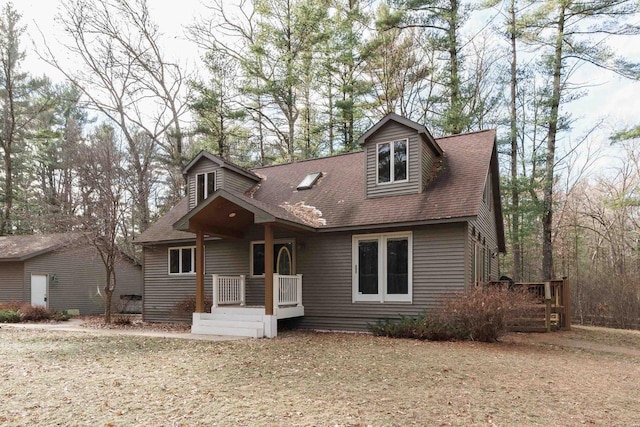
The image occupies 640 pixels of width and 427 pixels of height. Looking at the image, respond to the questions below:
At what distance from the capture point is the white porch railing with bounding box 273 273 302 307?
1153 centimetres

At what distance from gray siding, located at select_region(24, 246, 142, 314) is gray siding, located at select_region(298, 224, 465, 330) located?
36.0 feet

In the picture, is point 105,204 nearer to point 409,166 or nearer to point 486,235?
point 409,166

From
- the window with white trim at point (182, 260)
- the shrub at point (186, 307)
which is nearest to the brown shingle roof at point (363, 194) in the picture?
the window with white trim at point (182, 260)

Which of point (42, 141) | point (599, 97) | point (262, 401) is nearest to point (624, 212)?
point (599, 97)

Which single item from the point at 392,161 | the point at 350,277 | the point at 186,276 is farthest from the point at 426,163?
the point at 186,276

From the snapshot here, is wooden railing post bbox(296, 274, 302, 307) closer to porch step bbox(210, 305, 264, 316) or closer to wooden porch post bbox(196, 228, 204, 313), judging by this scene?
porch step bbox(210, 305, 264, 316)

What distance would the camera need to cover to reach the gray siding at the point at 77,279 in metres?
20.3

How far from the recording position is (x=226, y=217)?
12695 mm

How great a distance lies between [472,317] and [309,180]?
→ 7.44m

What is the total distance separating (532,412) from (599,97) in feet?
72.8

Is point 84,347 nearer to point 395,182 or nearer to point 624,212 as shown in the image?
point 395,182

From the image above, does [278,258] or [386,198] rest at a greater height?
[386,198]

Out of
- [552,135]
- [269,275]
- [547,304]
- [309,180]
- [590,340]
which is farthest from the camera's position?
[552,135]

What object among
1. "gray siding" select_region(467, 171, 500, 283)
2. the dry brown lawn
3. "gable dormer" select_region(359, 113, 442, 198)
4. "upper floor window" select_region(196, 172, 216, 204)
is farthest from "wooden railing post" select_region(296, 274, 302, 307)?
"gray siding" select_region(467, 171, 500, 283)
